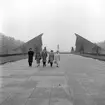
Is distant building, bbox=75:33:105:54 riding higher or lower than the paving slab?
higher

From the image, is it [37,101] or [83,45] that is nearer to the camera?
[37,101]

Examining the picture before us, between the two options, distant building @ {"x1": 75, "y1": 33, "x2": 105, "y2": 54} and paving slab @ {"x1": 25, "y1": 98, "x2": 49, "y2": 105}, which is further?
distant building @ {"x1": 75, "y1": 33, "x2": 105, "y2": 54}

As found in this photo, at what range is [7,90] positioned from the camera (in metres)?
6.20

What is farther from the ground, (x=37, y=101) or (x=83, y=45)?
(x=83, y=45)

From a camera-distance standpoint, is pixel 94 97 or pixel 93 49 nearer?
pixel 94 97

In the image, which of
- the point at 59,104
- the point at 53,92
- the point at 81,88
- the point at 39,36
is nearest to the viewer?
the point at 59,104

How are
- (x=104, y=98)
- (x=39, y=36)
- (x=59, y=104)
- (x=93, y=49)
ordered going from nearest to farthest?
(x=59, y=104) < (x=104, y=98) < (x=93, y=49) < (x=39, y=36)

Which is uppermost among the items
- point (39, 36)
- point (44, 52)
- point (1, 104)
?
point (39, 36)

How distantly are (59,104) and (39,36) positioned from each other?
6245 cm

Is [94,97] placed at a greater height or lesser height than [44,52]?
lesser

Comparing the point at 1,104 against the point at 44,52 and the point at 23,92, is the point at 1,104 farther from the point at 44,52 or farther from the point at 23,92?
the point at 44,52

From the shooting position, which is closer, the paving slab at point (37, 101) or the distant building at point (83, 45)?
the paving slab at point (37, 101)

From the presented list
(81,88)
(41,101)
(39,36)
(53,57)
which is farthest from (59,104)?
(39,36)

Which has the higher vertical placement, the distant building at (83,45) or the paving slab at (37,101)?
the distant building at (83,45)
